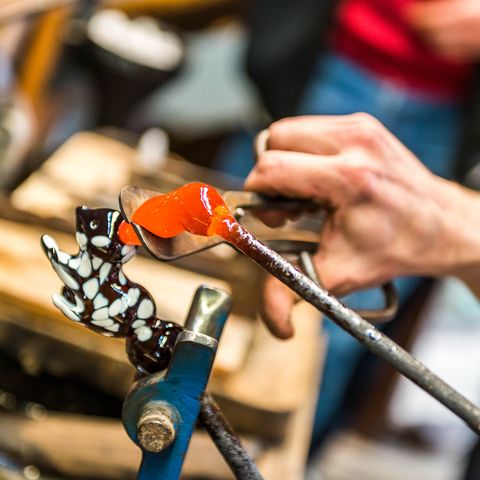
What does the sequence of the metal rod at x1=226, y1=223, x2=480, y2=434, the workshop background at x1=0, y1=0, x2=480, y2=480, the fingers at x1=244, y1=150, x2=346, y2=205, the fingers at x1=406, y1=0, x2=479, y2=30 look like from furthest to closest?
1. the fingers at x1=406, y1=0, x2=479, y2=30
2. the workshop background at x1=0, y1=0, x2=480, y2=480
3. the fingers at x1=244, y1=150, x2=346, y2=205
4. the metal rod at x1=226, y1=223, x2=480, y2=434

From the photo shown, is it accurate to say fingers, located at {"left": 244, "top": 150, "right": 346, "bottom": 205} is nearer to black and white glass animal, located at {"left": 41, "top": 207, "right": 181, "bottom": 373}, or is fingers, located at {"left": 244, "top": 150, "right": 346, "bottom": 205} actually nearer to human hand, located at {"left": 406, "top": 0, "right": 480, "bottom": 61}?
black and white glass animal, located at {"left": 41, "top": 207, "right": 181, "bottom": 373}

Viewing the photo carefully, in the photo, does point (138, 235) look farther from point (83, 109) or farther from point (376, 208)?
point (83, 109)

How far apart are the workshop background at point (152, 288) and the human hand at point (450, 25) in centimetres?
17

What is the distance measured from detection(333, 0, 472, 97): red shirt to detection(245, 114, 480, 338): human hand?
0.65 metres

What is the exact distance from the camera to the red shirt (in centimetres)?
129

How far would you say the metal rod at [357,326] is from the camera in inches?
21.7

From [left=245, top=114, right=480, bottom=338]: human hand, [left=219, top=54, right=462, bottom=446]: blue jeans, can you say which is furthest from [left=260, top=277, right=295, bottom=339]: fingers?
[left=219, top=54, right=462, bottom=446]: blue jeans

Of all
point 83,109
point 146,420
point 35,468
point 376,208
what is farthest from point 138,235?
point 83,109

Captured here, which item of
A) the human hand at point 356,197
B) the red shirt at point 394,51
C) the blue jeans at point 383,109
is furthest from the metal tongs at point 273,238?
the red shirt at point 394,51

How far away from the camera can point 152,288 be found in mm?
1193

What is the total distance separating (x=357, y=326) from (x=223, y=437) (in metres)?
0.17

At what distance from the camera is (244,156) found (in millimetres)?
1610

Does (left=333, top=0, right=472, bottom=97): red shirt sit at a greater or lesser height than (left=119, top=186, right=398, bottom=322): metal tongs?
greater

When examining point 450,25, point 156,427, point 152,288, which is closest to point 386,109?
point 450,25
